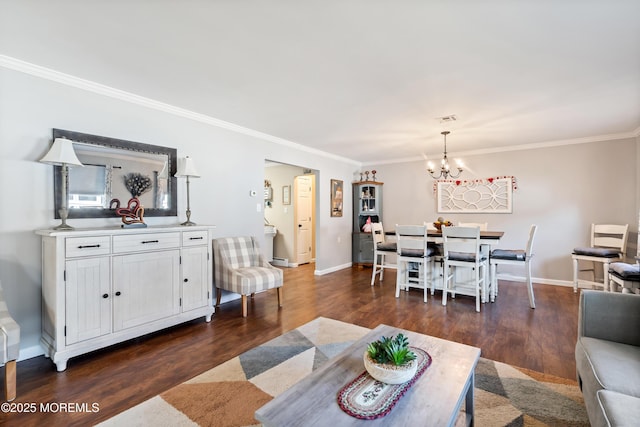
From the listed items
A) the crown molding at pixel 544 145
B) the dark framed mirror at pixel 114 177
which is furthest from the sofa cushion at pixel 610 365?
the crown molding at pixel 544 145

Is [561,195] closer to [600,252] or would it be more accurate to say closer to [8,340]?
[600,252]

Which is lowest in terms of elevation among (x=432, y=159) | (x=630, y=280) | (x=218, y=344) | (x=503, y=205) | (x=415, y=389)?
(x=218, y=344)

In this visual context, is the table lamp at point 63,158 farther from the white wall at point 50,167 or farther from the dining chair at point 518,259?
the dining chair at point 518,259

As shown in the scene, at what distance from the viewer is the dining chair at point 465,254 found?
3695mm

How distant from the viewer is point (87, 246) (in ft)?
7.79

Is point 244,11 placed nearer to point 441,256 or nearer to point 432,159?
point 441,256

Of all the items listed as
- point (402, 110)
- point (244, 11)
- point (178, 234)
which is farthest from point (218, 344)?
point (402, 110)

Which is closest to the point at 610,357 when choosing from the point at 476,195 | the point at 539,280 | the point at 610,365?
the point at 610,365

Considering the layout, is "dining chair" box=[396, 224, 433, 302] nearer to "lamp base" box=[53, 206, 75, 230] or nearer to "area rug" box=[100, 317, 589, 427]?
"area rug" box=[100, 317, 589, 427]

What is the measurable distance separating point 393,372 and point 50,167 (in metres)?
3.06

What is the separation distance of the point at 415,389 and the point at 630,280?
2.71m

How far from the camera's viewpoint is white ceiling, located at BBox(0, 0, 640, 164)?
1.75m

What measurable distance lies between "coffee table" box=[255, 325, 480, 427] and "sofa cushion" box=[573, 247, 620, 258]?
147 inches

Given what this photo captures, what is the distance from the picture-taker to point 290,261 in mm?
6711
